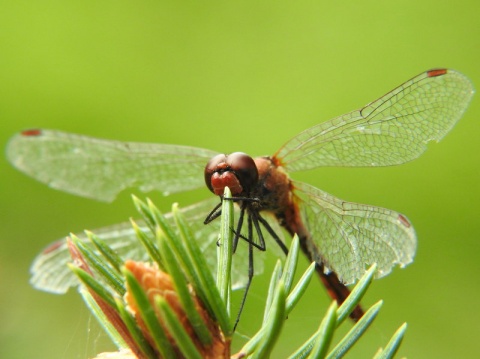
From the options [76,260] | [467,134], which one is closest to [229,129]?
[467,134]

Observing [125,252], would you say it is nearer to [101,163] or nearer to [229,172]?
[101,163]

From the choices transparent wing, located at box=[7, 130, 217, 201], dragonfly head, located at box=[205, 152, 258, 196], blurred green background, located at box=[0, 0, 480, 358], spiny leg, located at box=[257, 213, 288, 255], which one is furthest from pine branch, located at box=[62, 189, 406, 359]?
blurred green background, located at box=[0, 0, 480, 358]

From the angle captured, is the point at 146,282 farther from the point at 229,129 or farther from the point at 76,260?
the point at 229,129

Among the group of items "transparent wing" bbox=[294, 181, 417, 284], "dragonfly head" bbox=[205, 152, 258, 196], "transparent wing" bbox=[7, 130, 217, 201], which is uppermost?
"transparent wing" bbox=[7, 130, 217, 201]

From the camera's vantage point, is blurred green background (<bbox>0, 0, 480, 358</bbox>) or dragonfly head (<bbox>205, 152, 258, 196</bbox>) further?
blurred green background (<bbox>0, 0, 480, 358</bbox>)

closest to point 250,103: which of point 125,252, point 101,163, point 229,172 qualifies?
point 101,163

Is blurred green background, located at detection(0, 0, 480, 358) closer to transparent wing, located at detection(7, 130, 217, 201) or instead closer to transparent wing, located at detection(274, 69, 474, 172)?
transparent wing, located at detection(7, 130, 217, 201)
